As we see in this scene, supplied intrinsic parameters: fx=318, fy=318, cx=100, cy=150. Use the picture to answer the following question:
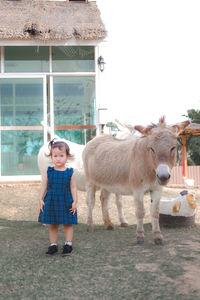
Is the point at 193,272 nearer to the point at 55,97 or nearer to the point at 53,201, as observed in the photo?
the point at 53,201

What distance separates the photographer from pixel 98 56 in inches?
415

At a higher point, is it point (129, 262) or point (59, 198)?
point (59, 198)

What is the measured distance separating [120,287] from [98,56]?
8933 millimetres

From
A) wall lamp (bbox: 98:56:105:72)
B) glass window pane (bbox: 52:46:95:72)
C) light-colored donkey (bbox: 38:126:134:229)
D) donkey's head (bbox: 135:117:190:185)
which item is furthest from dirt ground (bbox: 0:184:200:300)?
glass window pane (bbox: 52:46:95:72)

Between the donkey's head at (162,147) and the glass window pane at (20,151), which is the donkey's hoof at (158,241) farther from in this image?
the glass window pane at (20,151)

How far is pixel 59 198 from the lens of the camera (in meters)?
3.75

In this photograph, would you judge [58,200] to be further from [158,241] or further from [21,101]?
[21,101]

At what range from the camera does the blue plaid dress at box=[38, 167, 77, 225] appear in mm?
3719

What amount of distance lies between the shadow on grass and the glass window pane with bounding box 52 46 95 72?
23.1ft

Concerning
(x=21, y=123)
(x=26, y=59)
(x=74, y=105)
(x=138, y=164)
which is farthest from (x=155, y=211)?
(x=26, y=59)

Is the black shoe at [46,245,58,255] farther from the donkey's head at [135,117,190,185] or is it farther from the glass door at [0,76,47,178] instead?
the glass door at [0,76,47,178]

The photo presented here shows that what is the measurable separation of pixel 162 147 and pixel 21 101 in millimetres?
7483

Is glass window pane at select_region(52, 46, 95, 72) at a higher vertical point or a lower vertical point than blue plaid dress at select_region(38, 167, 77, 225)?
higher

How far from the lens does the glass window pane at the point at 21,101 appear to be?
1012cm
